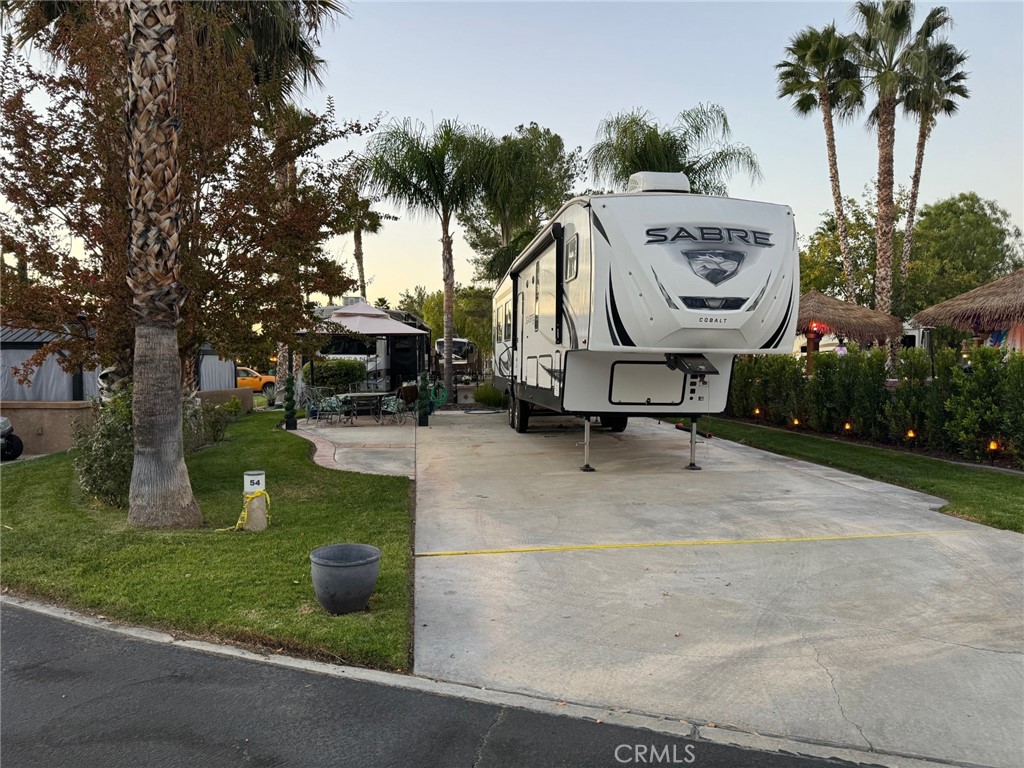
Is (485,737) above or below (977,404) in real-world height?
below

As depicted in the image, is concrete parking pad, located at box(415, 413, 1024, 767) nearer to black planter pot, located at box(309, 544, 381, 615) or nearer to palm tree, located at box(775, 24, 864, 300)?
black planter pot, located at box(309, 544, 381, 615)

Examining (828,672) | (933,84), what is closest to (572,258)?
(828,672)

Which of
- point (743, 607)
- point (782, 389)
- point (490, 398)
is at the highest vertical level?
point (782, 389)

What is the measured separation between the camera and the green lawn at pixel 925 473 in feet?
24.2

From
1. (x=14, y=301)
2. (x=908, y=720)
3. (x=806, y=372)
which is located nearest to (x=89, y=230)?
(x=14, y=301)

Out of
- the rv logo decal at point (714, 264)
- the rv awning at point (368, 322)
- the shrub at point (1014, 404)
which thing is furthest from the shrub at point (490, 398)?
the rv logo decal at point (714, 264)

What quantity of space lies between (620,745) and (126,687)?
2544mm

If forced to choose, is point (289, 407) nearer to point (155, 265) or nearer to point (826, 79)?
point (155, 265)

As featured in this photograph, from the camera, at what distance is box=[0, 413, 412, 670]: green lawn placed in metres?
4.39

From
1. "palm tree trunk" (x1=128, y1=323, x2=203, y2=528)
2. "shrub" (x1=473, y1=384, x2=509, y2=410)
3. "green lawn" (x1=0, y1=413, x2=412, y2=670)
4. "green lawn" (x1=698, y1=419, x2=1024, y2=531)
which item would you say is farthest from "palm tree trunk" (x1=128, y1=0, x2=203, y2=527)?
"shrub" (x1=473, y1=384, x2=509, y2=410)

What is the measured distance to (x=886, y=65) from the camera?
19609 millimetres

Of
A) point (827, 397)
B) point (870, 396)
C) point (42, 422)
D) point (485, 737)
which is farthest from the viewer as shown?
point (827, 397)

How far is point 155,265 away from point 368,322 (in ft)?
31.1

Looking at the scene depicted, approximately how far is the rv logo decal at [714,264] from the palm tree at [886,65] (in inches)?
538
